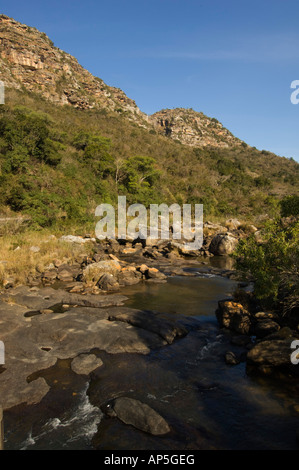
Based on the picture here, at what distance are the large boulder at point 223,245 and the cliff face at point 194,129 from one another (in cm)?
5997

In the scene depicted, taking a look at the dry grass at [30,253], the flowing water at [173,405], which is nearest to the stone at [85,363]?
the flowing water at [173,405]

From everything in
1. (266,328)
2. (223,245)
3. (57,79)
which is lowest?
(266,328)

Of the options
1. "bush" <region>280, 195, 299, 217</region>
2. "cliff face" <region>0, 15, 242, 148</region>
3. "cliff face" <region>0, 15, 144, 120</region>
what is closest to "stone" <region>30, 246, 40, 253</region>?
"bush" <region>280, 195, 299, 217</region>

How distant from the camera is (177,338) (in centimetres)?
765

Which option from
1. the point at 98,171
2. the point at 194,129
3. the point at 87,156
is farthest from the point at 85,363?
the point at 194,129

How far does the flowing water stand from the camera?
416 cm

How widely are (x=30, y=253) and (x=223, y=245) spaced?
12.5 m

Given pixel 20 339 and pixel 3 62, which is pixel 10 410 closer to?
pixel 20 339

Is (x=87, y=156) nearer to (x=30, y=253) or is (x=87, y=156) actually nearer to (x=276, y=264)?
(x=30, y=253)

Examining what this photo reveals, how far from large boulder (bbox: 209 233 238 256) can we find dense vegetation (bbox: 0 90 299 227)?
33.3 feet

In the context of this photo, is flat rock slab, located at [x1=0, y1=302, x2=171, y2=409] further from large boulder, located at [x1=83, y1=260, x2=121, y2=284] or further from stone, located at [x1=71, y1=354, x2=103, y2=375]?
large boulder, located at [x1=83, y1=260, x2=121, y2=284]

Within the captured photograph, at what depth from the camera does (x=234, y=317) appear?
322 inches

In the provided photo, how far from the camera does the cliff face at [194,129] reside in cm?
8000
